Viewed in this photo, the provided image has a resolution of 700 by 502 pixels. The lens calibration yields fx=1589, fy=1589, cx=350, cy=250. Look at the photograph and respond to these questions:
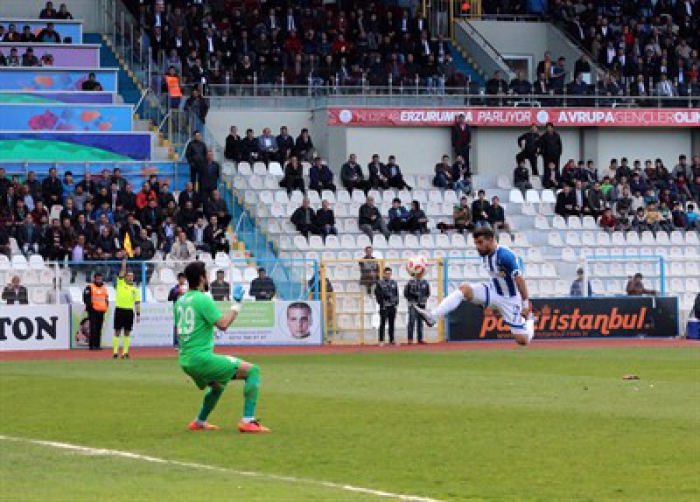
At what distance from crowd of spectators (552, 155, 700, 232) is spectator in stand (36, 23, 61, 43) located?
55.9 feet

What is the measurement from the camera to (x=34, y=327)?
40062 millimetres

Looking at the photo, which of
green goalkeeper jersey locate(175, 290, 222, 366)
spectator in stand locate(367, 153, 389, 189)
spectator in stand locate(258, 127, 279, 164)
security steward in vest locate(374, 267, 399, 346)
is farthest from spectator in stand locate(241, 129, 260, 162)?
green goalkeeper jersey locate(175, 290, 222, 366)

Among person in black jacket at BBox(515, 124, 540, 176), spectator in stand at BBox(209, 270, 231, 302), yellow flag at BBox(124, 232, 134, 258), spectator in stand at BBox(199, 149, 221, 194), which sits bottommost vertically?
spectator in stand at BBox(209, 270, 231, 302)

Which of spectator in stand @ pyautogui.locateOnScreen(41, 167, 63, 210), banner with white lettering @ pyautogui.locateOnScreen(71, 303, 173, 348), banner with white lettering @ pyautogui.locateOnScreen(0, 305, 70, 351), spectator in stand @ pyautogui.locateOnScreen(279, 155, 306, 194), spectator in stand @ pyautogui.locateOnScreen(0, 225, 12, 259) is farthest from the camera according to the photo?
spectator in stand @ pyautogui.locateOnScreen(279, 155, 306, 194)

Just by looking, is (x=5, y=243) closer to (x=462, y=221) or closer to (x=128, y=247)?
(x=128, y=247)

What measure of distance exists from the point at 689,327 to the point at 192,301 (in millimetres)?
28829

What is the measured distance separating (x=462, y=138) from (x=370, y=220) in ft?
20.0

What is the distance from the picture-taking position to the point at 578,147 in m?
55.5

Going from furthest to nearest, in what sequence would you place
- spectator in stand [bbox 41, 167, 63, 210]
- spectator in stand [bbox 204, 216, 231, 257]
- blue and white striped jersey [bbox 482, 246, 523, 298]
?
Answer: 1. spectator in stand [bbox 41, 167, 63, 210]
2. spectator in stand [bbox 204, 216, 231, 257]
3. blue and white striped jersey [bbox 482, 246, 523, 298]

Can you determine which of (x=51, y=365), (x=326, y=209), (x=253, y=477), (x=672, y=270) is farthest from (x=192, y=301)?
(x=672, y=270)

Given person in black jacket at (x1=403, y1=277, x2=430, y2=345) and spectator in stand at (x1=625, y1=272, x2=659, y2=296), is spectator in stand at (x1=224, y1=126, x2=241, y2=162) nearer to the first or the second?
person in black jacket at (x1=403, y1=277, x2=430, y2=345)

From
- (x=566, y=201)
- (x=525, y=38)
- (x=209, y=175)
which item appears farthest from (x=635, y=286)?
(x=525, y=38)

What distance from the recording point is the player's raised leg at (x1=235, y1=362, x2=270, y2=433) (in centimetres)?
1792

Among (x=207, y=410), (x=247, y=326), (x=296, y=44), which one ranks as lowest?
(x=247, y=326)
